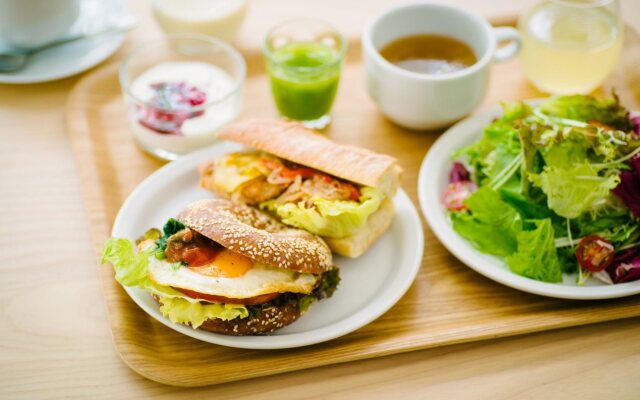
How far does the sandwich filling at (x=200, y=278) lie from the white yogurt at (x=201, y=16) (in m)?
1.37

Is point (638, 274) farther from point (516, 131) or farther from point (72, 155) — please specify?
point (72, 155)

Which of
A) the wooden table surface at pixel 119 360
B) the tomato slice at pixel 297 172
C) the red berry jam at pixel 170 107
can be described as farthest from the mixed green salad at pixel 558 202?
the red berry jam at pixel 170 107

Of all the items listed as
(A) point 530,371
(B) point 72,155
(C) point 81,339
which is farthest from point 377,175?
(B) point 72,155

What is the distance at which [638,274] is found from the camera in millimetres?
2365

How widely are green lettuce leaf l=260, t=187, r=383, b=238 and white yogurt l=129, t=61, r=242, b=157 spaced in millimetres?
621

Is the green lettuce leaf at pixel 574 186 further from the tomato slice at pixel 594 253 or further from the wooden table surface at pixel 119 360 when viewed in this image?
the wooden table surface at pixel 119 360

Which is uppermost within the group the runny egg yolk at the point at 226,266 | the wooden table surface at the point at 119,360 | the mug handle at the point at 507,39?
the mug handle at the point at 507,39

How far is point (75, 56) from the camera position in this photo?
323 cm

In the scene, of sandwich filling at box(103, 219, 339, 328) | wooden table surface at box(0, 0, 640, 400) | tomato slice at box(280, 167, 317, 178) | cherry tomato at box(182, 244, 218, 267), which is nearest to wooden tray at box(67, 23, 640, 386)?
wooden table surface at box(0, 0, 640, 400)

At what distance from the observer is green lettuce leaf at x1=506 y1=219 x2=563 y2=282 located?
2375 millimetres

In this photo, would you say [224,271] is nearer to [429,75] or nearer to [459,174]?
[459,174]

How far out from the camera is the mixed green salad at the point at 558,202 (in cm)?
239

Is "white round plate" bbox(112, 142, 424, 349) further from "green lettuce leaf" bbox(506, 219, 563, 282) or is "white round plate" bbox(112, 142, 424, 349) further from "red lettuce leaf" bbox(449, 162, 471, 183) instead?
"green lettuce leaf" bbox(506, 219, 563, 282)

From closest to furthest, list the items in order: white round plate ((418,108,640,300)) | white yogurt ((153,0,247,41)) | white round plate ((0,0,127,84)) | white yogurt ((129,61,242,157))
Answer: white round plate ((418,108,640,300)), white yogurt ((129,61,242,157)), white round plate ((0,0,127,84)), white yogurt ((153,0,247,41))
